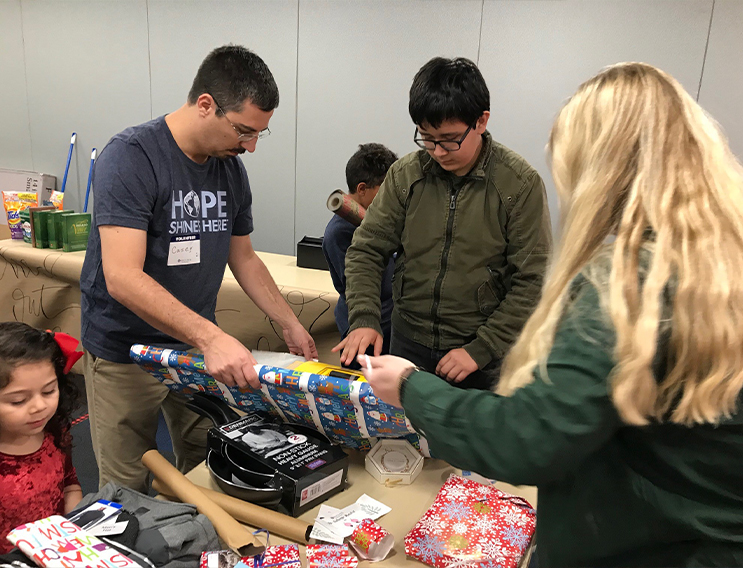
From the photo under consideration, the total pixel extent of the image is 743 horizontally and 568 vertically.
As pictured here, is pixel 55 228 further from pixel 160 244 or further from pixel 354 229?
pixel 160 244

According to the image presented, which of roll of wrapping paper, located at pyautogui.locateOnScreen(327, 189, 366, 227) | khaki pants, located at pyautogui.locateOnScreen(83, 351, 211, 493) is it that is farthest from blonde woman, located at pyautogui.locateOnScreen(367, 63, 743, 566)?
roll of wrapping paper, located at pyautogui.locateOnScreen(327, 189, 366, 227)

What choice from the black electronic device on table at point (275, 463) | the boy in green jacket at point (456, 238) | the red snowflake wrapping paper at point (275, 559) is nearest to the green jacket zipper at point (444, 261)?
the boy in green jacket at point (456, 238)

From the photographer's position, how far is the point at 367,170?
228cm

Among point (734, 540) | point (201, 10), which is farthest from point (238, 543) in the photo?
point (201, 10)

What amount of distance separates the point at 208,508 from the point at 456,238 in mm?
894

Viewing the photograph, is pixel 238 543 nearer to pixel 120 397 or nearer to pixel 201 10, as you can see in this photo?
pixel 120 397

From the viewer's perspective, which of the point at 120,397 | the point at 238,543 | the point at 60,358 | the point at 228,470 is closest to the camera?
the point at 238,543

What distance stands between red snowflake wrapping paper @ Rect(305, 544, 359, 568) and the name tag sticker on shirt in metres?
0.83

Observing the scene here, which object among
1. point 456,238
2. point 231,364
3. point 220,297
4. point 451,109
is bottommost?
point 220,297

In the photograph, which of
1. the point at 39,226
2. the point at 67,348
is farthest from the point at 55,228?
the point at 67,348

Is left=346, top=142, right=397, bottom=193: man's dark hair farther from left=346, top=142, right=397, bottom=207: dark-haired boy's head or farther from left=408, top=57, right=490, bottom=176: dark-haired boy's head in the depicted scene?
left=408, top=57, right=490, bottom=176: dark-haired boy's head

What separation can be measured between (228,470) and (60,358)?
0.49 m

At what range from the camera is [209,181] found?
154 centimetres

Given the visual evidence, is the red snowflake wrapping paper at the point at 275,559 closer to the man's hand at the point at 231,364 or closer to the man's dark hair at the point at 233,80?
the man's hand at the point at 231,364
